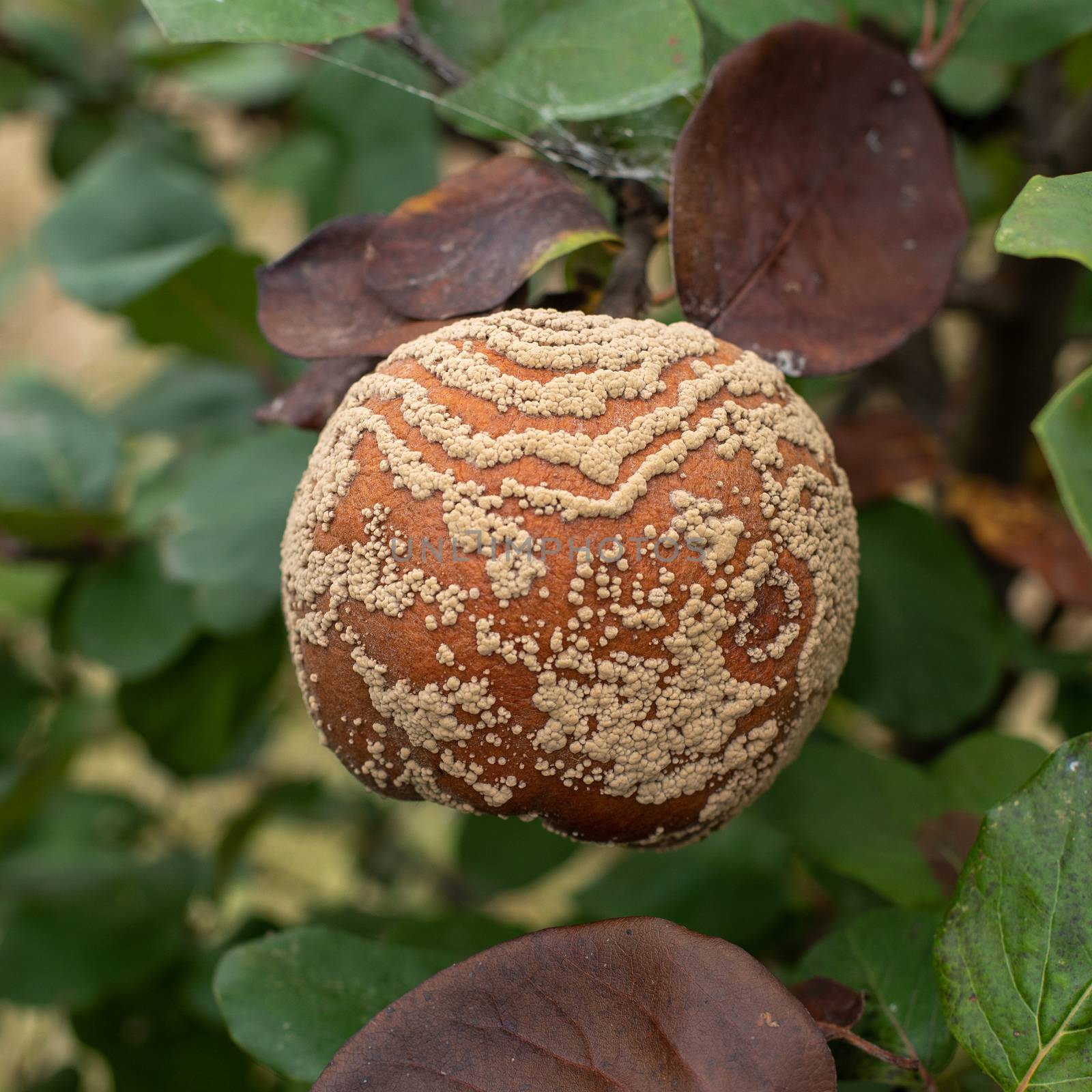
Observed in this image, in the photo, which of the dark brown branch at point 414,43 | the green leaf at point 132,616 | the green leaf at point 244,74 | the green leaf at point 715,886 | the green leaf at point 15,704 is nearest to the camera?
the dark brown branch at point 414,43

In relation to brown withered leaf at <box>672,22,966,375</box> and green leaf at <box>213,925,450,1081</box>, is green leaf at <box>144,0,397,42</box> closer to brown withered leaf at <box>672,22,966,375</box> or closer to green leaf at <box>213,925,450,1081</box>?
brown withered leaf at <box>672,22,966,375</box>

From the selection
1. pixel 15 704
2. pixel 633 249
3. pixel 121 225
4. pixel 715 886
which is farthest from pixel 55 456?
pixel 715 886

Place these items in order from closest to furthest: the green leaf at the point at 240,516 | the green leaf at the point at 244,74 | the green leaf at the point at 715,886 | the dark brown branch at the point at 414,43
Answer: the dark brown branch at the point at 414,43, the green leaf at the point at 240,516, the green leaf at the point at 715,886, the green leaf at the point at 244,74

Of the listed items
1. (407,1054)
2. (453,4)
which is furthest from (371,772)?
(453,4)

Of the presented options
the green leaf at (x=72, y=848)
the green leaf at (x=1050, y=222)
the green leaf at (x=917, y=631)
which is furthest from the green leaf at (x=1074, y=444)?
the green leaf at (x=72, y=848)

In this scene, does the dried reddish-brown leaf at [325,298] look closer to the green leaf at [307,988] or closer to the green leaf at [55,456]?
the green leaf at [307,988]

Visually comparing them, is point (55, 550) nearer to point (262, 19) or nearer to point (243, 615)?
point (243, 615)
